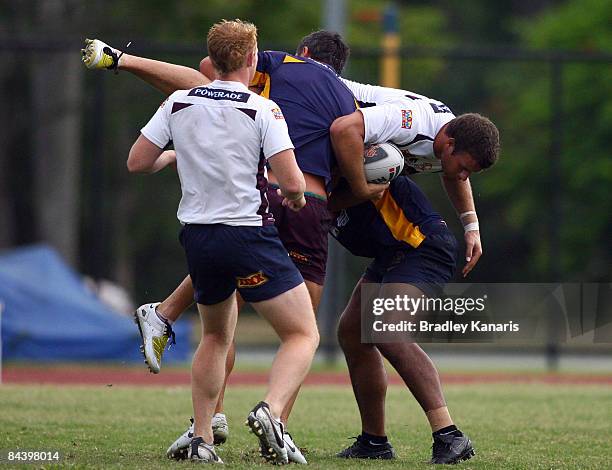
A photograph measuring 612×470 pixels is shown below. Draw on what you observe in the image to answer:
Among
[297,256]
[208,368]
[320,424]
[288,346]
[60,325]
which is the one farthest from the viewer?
[60,325]

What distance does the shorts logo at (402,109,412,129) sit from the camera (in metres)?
6.41

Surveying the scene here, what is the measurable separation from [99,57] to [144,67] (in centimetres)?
26

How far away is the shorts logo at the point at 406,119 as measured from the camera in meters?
6.41

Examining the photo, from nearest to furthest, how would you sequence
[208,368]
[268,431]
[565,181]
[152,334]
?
[268,431], [208,368], [152,334], [565,181]

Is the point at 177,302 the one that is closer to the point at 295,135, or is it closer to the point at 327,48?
the point at 295,135

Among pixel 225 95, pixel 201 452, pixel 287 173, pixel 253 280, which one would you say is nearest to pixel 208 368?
pixel 201 452

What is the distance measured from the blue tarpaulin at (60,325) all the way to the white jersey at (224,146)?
8.17 meters

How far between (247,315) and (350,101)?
8957 mm

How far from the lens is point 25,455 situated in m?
6.11

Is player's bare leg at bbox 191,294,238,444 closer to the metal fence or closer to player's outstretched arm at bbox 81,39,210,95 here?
player's outstretched arm at bbox 81,39,210,95

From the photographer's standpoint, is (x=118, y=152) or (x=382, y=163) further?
(x=118, y=152)

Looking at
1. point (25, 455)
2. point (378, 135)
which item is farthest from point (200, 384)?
point (378, 135)

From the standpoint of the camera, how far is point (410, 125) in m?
6.42

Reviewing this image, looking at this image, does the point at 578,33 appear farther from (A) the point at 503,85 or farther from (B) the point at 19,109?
(B) the point at 19,109
